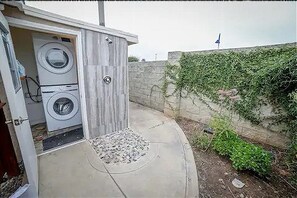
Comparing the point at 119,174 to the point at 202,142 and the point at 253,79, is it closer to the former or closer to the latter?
the point at 202,142

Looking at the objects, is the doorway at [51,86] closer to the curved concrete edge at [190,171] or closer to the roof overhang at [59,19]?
the roof overhang at [59,19]

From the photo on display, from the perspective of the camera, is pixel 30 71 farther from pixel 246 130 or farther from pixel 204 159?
pixel 246 130

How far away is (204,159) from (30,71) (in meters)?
4.24

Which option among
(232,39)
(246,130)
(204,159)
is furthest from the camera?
(232,39)

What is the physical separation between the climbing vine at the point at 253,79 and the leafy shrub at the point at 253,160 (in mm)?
546

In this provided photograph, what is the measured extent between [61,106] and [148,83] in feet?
9.53

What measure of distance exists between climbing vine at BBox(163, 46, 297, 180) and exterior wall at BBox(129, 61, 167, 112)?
93cm

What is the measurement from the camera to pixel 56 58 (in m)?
2.78

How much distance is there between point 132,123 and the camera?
3.69 meters

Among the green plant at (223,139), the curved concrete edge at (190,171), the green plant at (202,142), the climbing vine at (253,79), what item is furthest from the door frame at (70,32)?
the climbing vine at (253,79)

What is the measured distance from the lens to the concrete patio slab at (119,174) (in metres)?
1.63

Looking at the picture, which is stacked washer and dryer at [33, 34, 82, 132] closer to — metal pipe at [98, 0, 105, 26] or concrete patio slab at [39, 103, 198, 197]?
concrete patio slab at [39, 103, 198, 197]

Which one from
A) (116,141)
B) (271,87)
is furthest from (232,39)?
(116,141)

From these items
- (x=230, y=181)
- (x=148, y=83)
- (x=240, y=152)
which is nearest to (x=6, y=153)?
(x=230, y=181)
